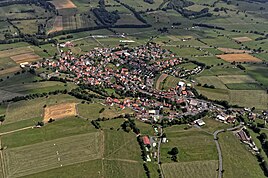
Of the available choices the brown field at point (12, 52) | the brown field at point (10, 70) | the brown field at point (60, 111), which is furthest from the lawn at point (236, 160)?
the brown field at point (12, 52)

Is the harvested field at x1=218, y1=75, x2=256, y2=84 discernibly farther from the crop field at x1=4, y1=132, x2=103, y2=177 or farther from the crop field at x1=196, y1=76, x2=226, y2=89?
the crop field at x1=4, y1=132, x2=103, y2=177

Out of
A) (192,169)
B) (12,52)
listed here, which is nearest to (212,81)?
(192,169)

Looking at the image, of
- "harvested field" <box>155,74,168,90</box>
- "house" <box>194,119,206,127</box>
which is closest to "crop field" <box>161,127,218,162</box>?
A: "house" <box>194,119,206,127</box>

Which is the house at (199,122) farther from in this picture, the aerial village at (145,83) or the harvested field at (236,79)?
the harvested field at (236,79)

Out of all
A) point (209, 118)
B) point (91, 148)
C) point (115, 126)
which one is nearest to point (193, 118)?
point (209, 118)

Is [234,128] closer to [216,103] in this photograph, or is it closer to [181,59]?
[216,103]

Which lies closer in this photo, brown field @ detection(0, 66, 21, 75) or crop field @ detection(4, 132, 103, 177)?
crop field @ detection(4, 132, 103, 177)
